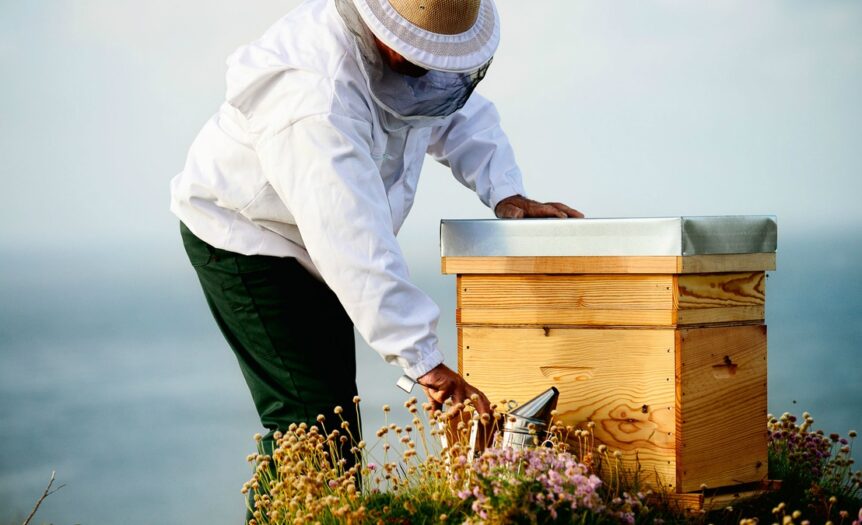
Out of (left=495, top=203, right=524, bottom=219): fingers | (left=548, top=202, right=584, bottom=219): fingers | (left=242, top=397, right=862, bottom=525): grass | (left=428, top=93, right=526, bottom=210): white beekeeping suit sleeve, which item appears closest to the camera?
(left=242, top=397, right=862, bottom=525): grass

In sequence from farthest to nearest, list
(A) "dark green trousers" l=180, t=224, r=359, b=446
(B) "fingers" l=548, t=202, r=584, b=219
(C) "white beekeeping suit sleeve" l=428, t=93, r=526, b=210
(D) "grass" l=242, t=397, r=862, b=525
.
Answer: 1. (C) "white beekeeping suit sleeve" l=428, t=93, r=526, b=210
2. (B) "fingers" l=548, t=202, r=584, b=219
3. (A) "dark green trousers" l=180, t=224, r=359, b=446
4. (D) "grass" l=242, t=397, r=862, b=525

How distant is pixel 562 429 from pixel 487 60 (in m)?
1.26

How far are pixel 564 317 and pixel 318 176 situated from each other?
102 cm

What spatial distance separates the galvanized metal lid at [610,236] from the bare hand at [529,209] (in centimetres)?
32

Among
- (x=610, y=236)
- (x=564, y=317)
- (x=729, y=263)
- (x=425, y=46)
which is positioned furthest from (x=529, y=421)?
(x=425, y=46)

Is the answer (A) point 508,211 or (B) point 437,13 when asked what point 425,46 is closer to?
(B) point 437,13

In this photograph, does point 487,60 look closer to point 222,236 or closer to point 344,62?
point 344,62

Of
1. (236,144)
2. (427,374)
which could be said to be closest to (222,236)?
(236,144)

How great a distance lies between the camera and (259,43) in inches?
134

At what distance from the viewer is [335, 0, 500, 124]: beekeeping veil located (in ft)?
10.4

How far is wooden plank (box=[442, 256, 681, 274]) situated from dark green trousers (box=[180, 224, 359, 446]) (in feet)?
1.58

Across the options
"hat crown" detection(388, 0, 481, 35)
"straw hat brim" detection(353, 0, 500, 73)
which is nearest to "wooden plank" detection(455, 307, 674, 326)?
"straw hat brim" detection(353, 0, 500, 73)

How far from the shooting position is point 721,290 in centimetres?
357

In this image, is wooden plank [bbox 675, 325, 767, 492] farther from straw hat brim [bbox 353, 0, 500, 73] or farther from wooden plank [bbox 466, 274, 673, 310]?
straw hat brim [bbox 353, 0, 500, 73]
